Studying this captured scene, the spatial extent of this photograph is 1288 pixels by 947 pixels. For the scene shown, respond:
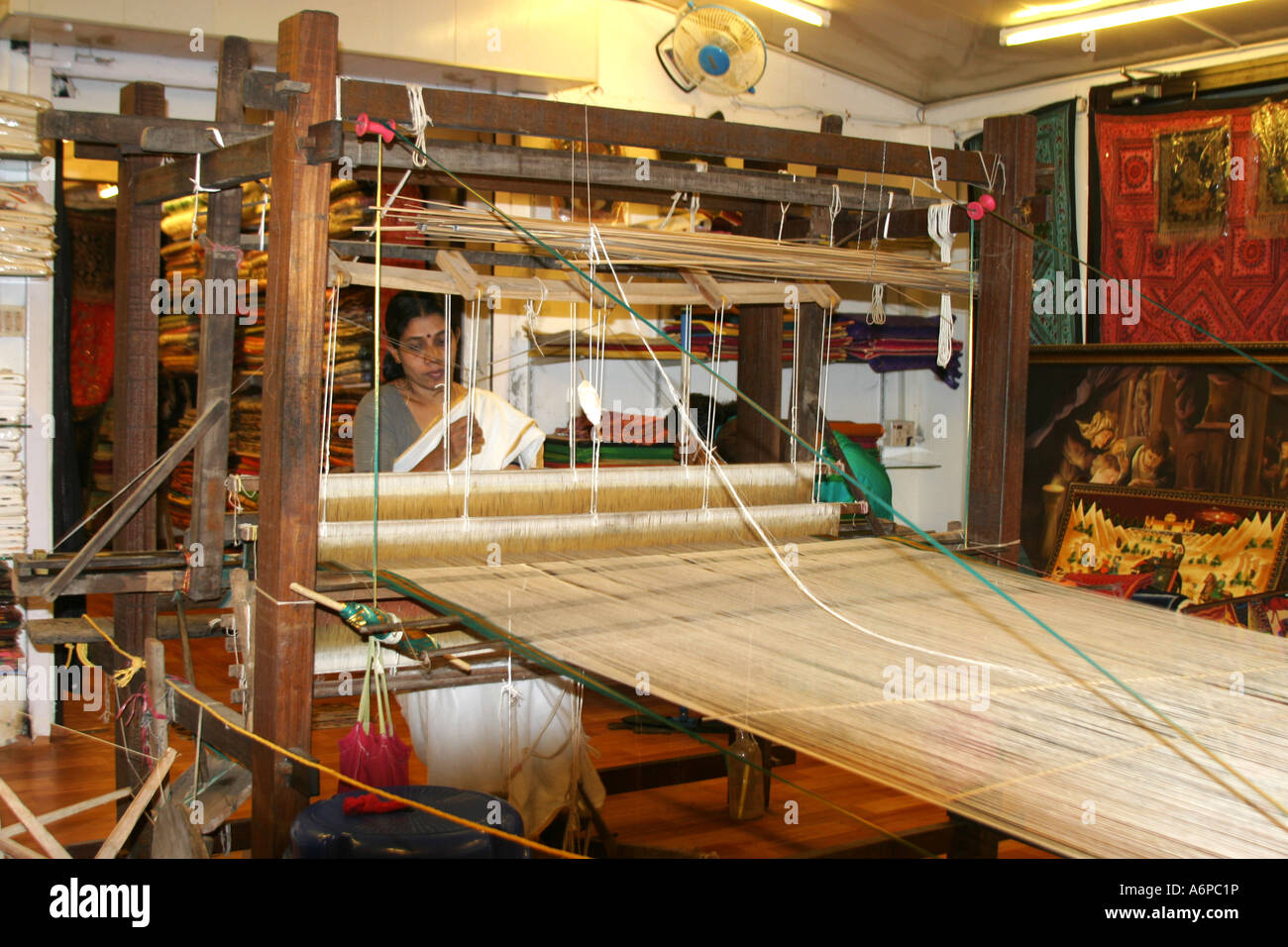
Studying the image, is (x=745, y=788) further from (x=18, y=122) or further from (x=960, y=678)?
(x=18, y=122)

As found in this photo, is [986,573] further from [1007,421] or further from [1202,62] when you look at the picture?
[1202,62]

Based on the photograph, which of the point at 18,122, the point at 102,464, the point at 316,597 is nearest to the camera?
the point at 316,597

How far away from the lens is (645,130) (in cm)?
279

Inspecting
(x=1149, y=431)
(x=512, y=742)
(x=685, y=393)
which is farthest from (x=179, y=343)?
(x=1149, y=431)

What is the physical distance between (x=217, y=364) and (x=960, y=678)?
7.01 ft

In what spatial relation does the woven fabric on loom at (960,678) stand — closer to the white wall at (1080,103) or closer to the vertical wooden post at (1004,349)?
the vertical wooden post at (1004,349)

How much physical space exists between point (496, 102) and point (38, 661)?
3.81 m

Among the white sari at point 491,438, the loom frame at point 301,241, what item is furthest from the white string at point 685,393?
the white sari at point 491,438

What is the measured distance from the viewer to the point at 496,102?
→ 2615 millimetres

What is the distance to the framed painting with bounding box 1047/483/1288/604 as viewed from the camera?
551 cm

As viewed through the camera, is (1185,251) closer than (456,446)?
No

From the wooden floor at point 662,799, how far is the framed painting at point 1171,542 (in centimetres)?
170
